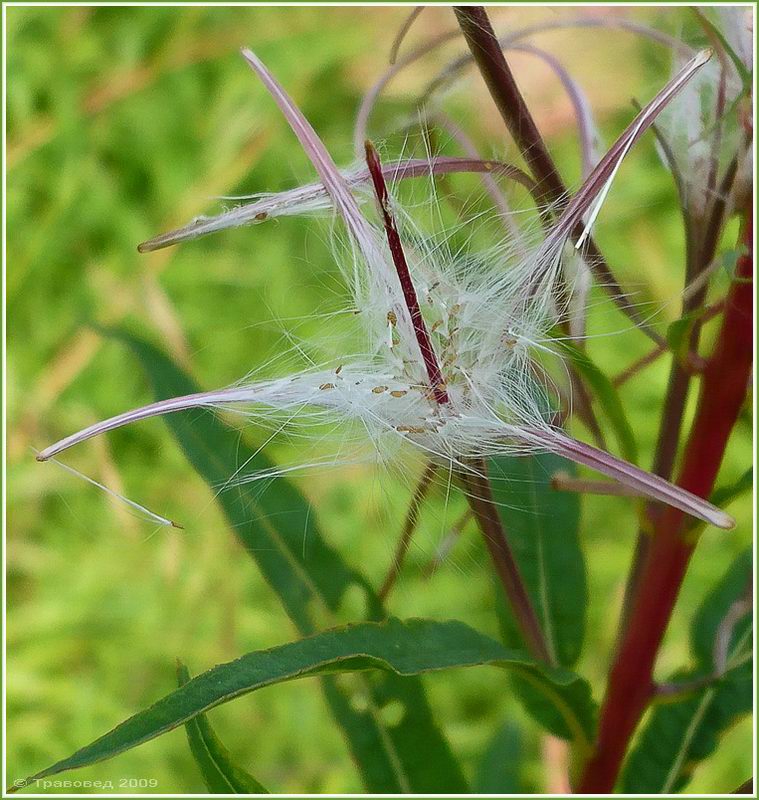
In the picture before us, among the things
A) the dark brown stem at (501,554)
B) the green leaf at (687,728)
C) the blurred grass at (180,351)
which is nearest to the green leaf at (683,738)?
the green leaf at (687,728)

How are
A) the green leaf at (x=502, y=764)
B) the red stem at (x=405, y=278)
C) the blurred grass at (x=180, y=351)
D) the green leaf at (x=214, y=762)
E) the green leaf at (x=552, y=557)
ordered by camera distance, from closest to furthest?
the red stem at (x=405, y=278) < the green leaf at (x=214, y=762) < the green leaf at (x=552, y=557) < the green leaf at (x=502, y=764) < the blurred grass at (x=180, y=351)

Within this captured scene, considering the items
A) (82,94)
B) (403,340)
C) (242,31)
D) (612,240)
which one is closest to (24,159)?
(82,94)

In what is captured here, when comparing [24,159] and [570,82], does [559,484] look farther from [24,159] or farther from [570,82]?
[24,159]

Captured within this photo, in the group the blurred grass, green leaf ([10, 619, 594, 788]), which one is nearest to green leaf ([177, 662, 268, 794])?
green leaf ([10, 619, 594, 788])

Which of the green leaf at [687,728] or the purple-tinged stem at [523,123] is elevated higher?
the purple-tinged stem at [523,123]

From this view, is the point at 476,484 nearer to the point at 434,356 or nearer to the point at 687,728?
the point at 434,356

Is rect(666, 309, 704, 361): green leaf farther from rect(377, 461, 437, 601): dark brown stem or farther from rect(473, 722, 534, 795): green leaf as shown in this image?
rect(473, 722, 534, 795): green leaf

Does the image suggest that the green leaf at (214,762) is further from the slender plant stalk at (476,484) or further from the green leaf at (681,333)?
the green leaf at (681,333)

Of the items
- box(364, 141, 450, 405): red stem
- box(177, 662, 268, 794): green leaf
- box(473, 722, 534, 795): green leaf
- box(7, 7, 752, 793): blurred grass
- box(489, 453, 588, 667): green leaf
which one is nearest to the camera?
box(364, 141, 450, 405): red stem
